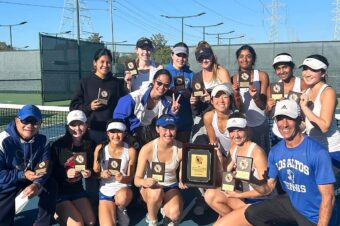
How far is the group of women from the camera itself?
4645mm

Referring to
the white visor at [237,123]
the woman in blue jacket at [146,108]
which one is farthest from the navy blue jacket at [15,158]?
the white visor at [237,123]

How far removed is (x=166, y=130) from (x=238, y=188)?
1.07 m

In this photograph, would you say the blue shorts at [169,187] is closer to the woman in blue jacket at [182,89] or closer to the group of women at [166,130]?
the group of women at [166,130]

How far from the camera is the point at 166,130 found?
4965 mm

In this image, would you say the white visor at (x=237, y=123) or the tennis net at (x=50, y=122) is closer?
the white visor at (x=237, y=123)

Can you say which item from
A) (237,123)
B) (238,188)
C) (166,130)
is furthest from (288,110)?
(166,130)

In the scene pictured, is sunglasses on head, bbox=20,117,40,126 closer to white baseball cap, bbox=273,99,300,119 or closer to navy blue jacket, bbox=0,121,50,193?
navy blue jacket, bbox=0,121,50,193

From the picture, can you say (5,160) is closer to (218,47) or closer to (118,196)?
(118,196)

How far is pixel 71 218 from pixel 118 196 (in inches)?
24.6

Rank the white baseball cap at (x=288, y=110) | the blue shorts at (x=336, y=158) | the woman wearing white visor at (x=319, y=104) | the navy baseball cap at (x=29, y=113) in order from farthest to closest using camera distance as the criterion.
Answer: the blue shorts at (x=336, y=158) → the navy baseball cap at (x=29, y=113) → the woman wearing white visor at (x=319, y=104) → the white baseball cap at (x=288, y=110)

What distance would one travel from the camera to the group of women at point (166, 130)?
4.64 metres

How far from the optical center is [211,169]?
4.72m

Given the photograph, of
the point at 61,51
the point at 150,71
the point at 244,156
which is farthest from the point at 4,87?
the point at 244,156

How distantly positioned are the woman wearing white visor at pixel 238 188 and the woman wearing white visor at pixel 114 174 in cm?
101
